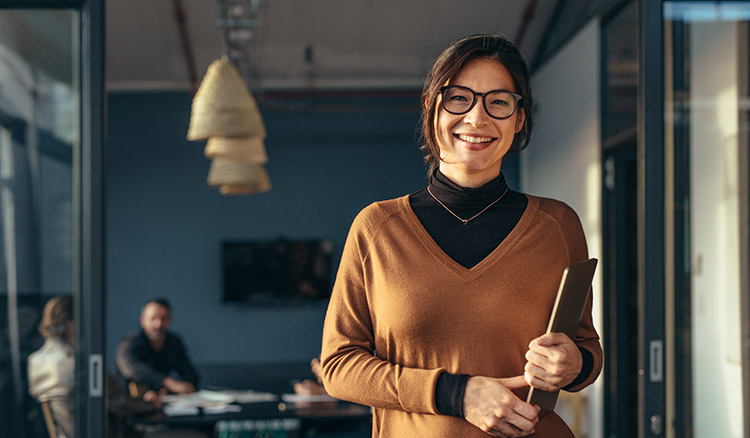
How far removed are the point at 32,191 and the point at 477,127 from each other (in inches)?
62.8

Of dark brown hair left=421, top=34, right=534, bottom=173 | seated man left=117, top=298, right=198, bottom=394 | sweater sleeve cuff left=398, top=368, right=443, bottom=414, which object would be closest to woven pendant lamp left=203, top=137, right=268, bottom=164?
seated man left=117, top=298, right=198, bottom=394

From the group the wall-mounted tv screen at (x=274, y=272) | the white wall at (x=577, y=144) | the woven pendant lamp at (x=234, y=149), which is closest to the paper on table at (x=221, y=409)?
the woven pendant lamp at (x=234, y=149)

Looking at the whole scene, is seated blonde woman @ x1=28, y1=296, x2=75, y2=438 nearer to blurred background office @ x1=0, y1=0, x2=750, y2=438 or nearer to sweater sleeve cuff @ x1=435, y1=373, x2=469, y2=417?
blurred background office @ x1=0, y1=0, x2=750, y2=438

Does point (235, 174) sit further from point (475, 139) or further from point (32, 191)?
point (475, 139)

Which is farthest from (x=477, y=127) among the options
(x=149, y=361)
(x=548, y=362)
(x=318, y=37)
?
(x=318, y=37)

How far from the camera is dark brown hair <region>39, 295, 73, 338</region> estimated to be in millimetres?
2293

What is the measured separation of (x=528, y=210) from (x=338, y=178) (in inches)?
264

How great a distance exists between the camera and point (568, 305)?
127 cm

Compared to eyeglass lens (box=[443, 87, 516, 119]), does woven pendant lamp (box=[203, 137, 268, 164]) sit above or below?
above

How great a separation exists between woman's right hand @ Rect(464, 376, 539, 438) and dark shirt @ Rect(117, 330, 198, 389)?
12.2 ft

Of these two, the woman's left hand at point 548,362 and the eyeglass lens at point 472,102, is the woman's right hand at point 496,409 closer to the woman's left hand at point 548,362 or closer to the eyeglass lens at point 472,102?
the woman's left hand at point 548,362

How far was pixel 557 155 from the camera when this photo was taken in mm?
6672

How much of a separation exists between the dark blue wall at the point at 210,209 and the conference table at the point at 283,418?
3.47 m

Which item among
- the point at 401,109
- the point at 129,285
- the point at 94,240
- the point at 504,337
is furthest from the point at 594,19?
the point at 129,285
